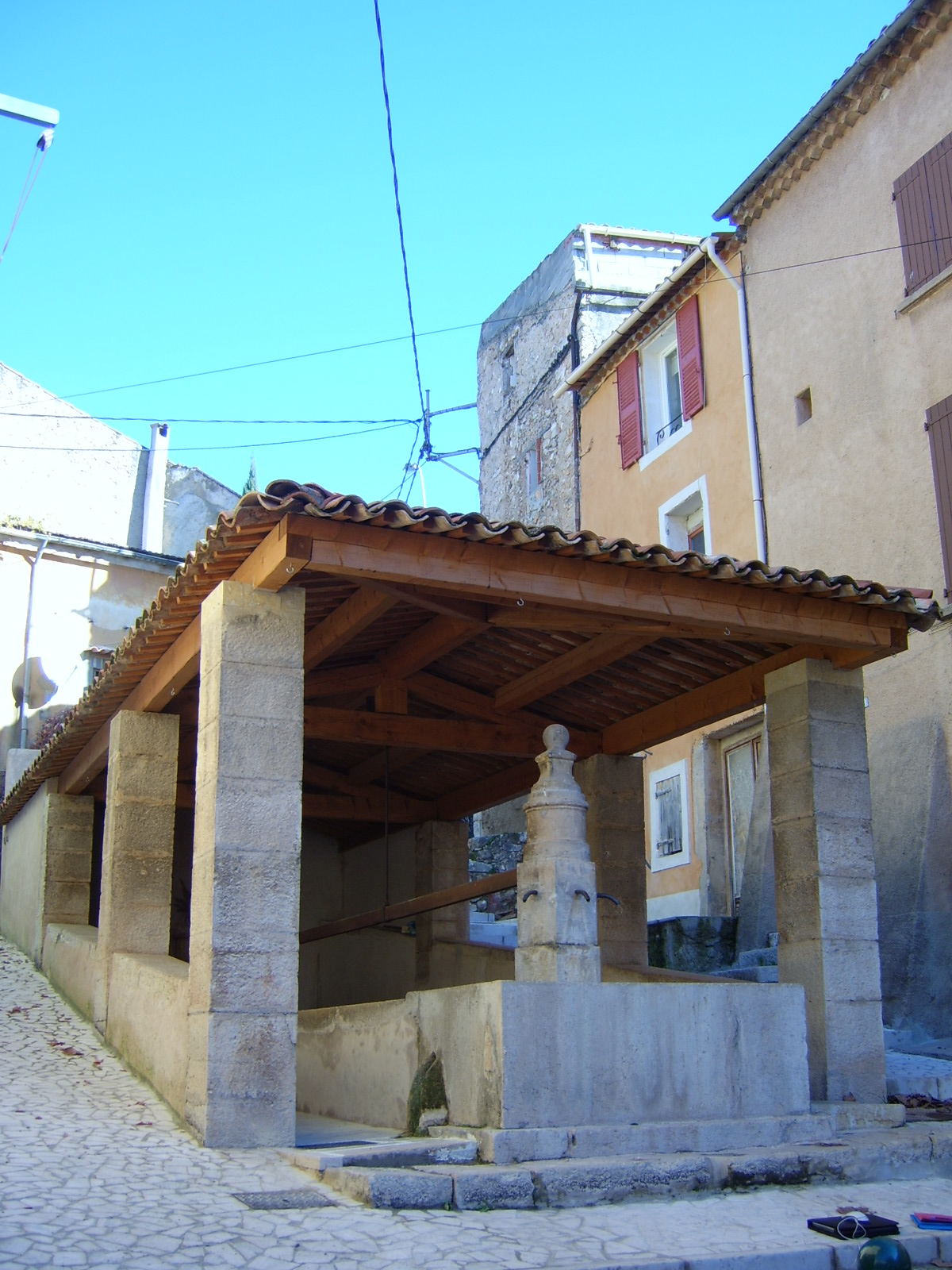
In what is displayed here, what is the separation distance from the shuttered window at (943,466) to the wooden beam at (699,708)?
2.96 metres

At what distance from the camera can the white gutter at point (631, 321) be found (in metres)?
16.0

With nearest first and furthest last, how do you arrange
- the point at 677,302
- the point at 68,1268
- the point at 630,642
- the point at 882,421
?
the point at 68,1268
the point at 630,642
the point at 882,421
the point at 677,302

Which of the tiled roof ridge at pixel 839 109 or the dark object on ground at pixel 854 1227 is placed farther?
the tiled roof ridge at pixel 839 109

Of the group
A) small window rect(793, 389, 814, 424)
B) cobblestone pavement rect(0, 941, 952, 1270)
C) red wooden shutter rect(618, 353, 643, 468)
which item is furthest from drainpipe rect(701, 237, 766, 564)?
cobblestone pavement rect(0, 941, 952, 1270)

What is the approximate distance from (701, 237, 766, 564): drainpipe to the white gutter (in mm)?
276

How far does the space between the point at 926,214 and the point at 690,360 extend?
4449 millimetres

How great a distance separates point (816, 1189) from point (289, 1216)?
262cm

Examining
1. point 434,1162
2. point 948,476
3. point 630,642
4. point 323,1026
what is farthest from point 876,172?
point 434,1162

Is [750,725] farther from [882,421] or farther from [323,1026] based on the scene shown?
[323,1026]

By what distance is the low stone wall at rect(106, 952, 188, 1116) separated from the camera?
7.17 metres

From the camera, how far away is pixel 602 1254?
16.3 feet

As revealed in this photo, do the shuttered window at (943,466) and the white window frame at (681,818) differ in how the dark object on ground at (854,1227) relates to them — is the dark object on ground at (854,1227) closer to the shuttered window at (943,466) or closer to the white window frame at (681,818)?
the shuttered window at (943,466)

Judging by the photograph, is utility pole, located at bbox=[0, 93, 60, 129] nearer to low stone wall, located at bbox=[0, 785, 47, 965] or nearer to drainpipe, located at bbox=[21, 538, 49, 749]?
low stone wall, located at bbox=[0, 785, 47, 965]

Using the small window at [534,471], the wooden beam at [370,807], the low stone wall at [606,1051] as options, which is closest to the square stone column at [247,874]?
the low stone wall at [606,1051]
